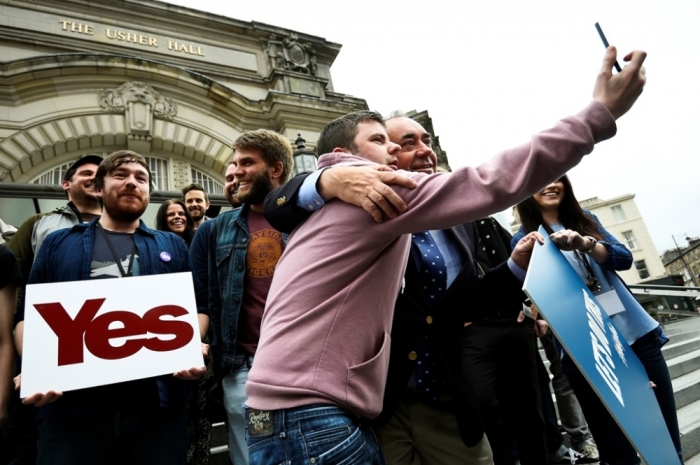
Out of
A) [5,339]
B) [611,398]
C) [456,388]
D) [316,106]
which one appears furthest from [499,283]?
[316,106]

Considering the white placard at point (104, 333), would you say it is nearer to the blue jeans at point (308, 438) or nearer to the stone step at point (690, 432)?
the blue jeans at point (308, 438)

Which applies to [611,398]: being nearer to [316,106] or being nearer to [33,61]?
[316,106]

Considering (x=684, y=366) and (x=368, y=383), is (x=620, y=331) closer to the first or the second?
(x=368, y=383)

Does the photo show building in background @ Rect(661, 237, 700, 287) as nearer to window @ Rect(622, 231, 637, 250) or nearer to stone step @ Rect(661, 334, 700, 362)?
window @ Rect(622, 231, 637, 250)

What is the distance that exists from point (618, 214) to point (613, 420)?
45.5 meters

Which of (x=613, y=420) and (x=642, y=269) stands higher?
(x=613, y=420)

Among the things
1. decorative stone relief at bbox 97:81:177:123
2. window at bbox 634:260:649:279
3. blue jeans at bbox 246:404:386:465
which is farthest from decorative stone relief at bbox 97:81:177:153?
window at bbox 634:260:649:279

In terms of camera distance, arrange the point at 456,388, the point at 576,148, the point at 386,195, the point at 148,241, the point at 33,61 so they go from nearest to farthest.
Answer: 1. the point at 576,148
2. the point at 386,195
3. the point at 456,388
4. the point at 148,241
5. the point at 33,61

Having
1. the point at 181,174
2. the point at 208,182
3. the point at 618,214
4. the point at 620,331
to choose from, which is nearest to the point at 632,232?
the point at 618,214

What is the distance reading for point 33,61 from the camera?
8.59 metres

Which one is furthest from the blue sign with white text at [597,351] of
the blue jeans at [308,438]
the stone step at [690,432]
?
the stone step at [690,432]

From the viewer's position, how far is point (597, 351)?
1483 mm

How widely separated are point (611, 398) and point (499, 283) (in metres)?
0.81

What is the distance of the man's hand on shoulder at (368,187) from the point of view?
115cm
